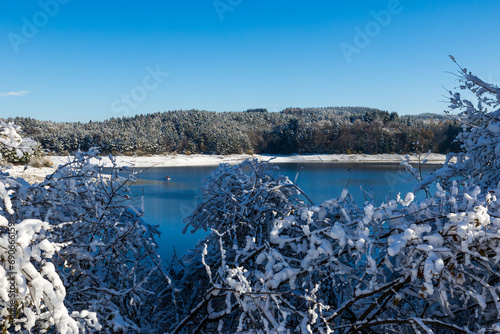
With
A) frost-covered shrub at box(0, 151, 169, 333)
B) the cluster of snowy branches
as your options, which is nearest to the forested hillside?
frost-covered shrub at box(0, 151, 169, 333)

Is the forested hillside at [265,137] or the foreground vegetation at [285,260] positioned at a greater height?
the forested hillside at [265,137]

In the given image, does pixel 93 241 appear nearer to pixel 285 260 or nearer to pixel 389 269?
pixel 285 260

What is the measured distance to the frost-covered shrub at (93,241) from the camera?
2.87m

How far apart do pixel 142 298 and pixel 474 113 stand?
4.32 meters

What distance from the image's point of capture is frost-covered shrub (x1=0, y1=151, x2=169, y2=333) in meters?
2.87

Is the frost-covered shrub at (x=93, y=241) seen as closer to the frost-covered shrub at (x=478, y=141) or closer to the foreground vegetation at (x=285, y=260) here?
the foreground vegetation at (x=285, y=260)

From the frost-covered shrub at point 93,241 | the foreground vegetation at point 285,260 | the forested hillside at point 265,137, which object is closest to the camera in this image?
the foreground vegetation at point 285,260

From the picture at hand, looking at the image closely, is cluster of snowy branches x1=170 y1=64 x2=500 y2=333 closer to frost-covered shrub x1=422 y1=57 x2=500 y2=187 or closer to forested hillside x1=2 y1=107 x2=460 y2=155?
frost-covered shrub x1=422 y1=57 x2=500 y2=187

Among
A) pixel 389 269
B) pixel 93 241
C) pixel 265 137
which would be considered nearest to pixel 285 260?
pixel 389 269

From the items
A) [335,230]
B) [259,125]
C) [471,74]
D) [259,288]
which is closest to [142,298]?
[259,288]

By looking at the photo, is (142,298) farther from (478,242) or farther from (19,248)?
(478,242)

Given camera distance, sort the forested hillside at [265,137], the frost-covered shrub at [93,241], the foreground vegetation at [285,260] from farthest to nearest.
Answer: the forested hillside at [265,137], the frost-covered shrub at [93,241], the foreground vegetation at [285,260]

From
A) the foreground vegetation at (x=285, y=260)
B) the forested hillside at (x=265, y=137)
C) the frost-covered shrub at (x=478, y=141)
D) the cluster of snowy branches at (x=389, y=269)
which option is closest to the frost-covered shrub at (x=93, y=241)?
the foreground vegetation at (x=285, y=260)

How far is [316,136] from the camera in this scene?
6550 cm
